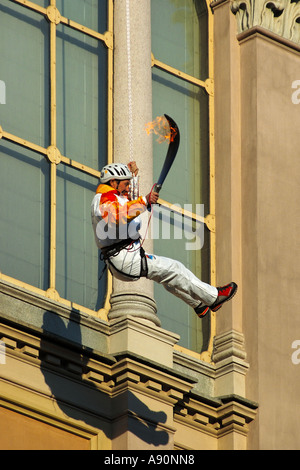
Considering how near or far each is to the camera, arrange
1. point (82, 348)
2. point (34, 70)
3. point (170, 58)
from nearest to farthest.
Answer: point (82, 348), point (34, 70), point (170, 58)

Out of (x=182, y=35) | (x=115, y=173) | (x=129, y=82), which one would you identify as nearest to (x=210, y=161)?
(x=129, y=82)

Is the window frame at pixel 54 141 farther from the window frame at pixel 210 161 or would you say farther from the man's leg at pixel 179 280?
the man's leg at pixel 179 280

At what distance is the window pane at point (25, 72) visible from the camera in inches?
1232

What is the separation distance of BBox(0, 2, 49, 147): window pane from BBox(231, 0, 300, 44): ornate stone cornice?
379cm

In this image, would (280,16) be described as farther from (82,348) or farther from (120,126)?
(82,348)

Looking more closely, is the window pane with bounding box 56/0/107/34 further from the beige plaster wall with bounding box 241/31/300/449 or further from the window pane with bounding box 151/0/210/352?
the beige plaster wall with bounding box 241/31/300/449

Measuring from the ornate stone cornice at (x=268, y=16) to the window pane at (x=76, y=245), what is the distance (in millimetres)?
4416

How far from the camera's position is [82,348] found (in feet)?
97.8

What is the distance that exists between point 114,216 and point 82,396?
4.10 meters

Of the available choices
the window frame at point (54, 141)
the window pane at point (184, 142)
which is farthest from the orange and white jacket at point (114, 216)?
the window pane at point (184, 142)

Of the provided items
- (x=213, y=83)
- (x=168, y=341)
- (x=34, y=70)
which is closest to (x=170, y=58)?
(x=213, y=83)

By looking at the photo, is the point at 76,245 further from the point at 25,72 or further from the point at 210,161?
the point at 210,161

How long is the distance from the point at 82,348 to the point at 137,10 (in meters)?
6.10

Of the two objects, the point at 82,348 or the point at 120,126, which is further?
the point at 120,126
